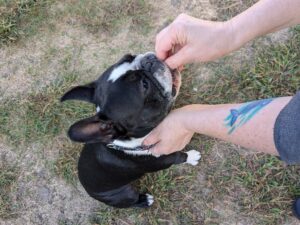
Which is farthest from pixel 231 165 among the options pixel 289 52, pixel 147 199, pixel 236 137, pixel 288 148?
pixel 288 148

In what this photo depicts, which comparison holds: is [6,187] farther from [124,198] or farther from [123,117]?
[123,117]

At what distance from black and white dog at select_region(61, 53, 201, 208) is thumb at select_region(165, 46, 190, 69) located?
4 cm

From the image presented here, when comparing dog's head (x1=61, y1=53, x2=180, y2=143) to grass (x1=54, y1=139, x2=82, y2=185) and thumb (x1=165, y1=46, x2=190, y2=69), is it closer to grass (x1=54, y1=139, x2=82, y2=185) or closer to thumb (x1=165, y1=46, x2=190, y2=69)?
thumb (x1=165, y1=46, x2=190, y2=69)

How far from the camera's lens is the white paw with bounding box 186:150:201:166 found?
381 centimetres

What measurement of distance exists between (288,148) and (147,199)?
1.92m

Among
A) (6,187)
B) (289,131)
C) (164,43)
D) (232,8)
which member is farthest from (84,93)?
(232,8)

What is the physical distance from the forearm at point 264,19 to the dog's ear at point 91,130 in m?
0.95

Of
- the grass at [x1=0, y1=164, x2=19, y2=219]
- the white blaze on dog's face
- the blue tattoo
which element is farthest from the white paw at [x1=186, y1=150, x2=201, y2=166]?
the grass at [x1=0, y1=164, x2=19, y2=219]

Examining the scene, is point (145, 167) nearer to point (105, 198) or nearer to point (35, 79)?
point (105, 198)

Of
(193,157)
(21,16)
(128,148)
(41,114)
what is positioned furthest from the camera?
(21,16)

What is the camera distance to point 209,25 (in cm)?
279

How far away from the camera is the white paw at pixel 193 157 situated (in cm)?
381

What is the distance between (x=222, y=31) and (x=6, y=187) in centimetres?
248

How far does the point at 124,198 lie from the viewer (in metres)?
3.65
